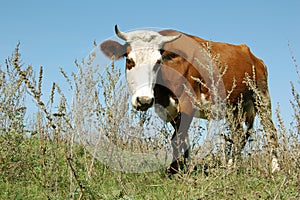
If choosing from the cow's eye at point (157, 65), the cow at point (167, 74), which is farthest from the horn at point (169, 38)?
the cow's eye at point (157, 65)

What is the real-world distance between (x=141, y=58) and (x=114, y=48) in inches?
36.9

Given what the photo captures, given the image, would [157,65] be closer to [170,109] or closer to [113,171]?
[170,109]

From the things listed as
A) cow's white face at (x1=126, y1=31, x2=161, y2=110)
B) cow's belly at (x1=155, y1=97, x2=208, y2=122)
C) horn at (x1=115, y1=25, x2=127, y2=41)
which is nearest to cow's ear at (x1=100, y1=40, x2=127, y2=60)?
horn at (x1=115, y1=25, x2=127, y2=41)

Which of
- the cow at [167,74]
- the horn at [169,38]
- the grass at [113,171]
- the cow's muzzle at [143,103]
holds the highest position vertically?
the horn at [169,38]

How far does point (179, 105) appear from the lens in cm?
636

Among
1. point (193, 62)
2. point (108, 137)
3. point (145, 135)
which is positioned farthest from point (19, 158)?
point (193, 62)

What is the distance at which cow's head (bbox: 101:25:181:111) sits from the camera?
18.4 ft

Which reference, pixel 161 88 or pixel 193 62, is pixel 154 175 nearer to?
pixel 161 88

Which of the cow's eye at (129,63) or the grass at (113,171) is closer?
the grass at (113,171)

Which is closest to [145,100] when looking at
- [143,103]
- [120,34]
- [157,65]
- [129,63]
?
[143,103]

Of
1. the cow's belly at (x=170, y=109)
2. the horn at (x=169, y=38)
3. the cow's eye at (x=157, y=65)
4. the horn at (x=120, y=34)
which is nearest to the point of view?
the cow's eye at (x=157, y=65)

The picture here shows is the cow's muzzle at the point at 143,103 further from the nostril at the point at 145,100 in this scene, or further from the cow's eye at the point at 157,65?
the cow's eye at the point at 157,65

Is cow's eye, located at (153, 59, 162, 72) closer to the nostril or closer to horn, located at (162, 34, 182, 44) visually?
horn, located at (162, 34, 182, 44)

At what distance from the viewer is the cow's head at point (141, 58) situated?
18.4ft
